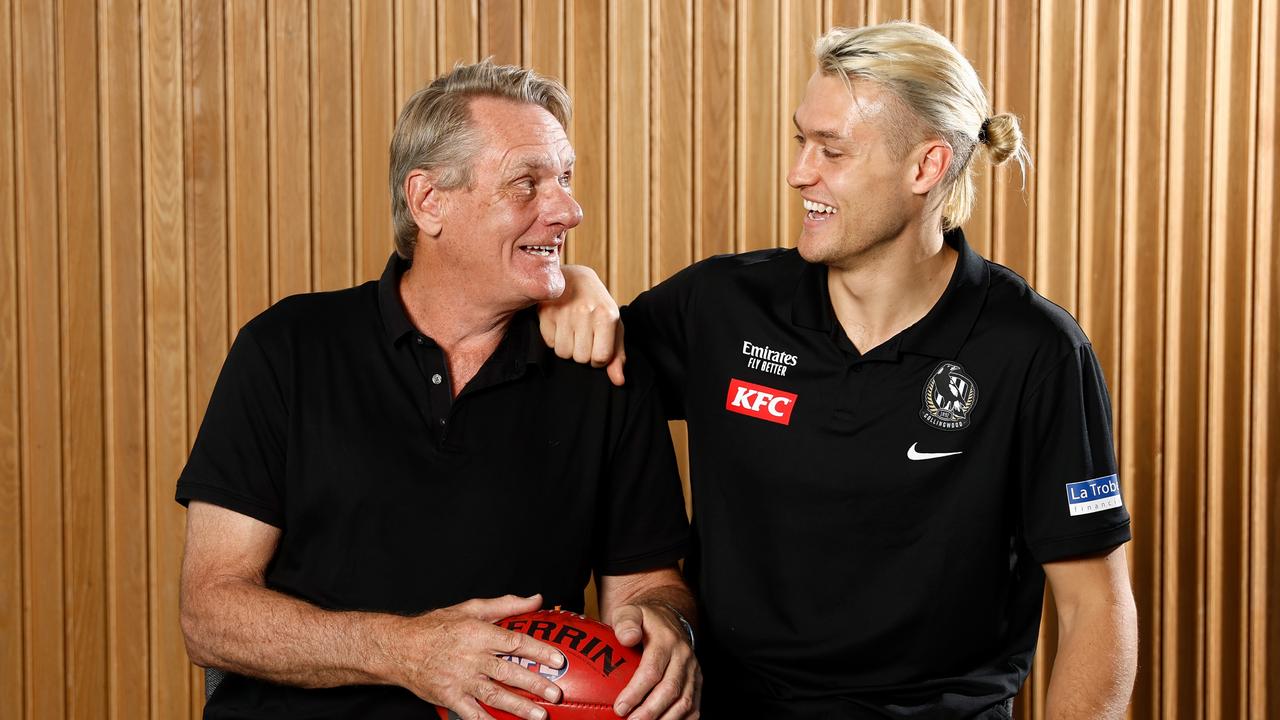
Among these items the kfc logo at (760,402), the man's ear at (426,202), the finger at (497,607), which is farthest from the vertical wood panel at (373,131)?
the finger at (497,607)

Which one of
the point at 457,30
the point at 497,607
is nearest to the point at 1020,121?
the point at 457,30

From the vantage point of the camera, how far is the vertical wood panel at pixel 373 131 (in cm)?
242

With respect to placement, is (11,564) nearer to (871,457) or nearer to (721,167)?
(721,167)

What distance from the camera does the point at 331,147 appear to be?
244 cm

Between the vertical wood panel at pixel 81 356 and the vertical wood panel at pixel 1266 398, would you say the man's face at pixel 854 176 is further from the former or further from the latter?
the vertical wood panel at pixel 81 356

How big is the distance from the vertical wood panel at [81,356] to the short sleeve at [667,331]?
1.34 meters

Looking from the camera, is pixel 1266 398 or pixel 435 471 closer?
pixel 435 471

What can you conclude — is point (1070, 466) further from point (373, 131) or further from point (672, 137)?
point (373, 131)

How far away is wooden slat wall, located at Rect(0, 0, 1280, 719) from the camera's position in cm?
236

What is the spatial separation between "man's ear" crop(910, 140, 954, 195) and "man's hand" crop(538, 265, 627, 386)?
491mm

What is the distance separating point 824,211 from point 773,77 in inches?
31.9

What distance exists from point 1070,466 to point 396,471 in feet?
3.14

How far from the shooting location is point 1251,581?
2381mm

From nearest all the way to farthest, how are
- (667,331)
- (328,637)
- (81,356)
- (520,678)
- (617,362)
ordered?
1. (520,678)
2. (328,637)
3. (617,362)
4. (667,331)
5. (81,356)
